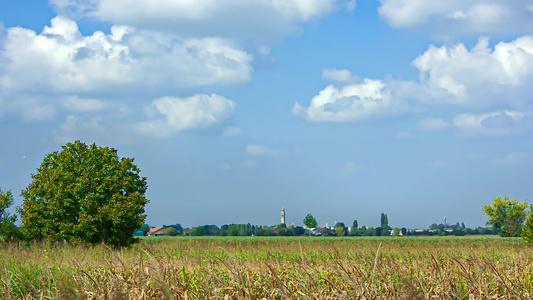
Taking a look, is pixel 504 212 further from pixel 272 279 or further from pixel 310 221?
pixel 272 279

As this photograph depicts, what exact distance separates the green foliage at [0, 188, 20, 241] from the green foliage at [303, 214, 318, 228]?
93.6 metres

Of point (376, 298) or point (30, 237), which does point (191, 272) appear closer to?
point (376, 298)

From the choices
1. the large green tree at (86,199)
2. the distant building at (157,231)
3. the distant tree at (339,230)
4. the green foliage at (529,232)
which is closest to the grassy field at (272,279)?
the large green tree at (86,199)

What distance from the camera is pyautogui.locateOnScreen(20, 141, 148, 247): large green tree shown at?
26.2 m

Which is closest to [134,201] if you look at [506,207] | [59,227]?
[59,227]

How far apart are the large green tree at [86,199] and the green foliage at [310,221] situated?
95.3 metres

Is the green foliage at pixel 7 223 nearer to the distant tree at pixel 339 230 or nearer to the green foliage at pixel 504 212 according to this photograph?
the green foliage at pixel 504 212

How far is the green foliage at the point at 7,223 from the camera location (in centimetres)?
2922

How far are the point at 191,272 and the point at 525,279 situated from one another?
6085mm

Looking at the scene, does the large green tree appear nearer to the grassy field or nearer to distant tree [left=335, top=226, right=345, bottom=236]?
the grassy field

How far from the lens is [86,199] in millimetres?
26312

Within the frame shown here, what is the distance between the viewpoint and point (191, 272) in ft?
32.6

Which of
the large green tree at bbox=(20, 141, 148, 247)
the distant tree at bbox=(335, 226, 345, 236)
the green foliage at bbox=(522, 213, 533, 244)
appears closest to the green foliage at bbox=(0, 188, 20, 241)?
the large green tree at bbox=(20, 141, 148, 247)

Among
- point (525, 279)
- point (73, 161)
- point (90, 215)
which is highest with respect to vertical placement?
point (73, 161)
